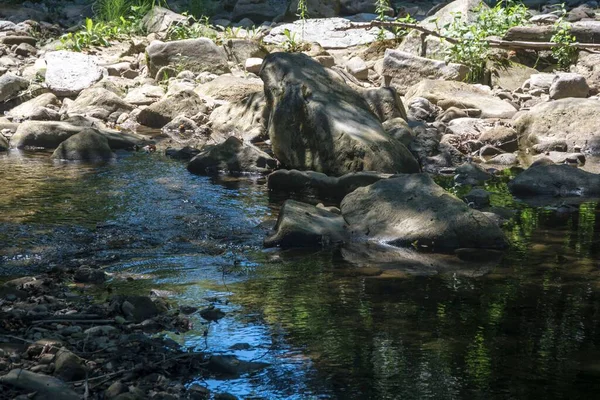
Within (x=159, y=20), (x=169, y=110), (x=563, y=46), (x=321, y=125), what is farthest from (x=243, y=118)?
(x=159, y=20)

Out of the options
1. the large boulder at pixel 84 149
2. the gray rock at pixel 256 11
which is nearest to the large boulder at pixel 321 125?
the large boulder at pixel 84 149

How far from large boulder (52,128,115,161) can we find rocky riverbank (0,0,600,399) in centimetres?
2

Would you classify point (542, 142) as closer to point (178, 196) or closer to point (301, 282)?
point (178, 196)

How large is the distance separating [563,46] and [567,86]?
60.0 inches

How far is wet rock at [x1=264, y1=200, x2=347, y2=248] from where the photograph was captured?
6.50m

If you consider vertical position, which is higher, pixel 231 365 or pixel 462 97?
pixel 462 97

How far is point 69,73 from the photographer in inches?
522

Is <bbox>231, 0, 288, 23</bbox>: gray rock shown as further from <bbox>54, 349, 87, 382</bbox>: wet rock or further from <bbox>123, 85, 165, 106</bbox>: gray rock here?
<bbox>54, 349, 87, 382</bbox>: wet rock

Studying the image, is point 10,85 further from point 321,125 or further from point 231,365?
point 231,365

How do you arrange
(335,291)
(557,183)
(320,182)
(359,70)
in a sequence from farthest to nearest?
(359,70), (557,183), (320,182), (335,291)

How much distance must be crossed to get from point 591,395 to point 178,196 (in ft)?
16.0

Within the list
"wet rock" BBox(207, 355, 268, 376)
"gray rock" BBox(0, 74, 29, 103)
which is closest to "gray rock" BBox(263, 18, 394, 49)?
"gray rock" BBox(0, 74, 29, 103)

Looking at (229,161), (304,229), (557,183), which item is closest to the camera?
(304,229)

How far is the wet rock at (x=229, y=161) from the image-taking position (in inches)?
369
